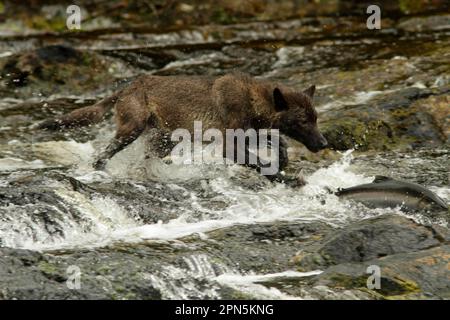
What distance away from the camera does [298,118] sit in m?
11.5

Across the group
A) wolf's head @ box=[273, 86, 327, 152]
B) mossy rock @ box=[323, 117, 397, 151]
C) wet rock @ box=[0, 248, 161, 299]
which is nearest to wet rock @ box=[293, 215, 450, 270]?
wet rock @ box=[0, 248, 161, 299]

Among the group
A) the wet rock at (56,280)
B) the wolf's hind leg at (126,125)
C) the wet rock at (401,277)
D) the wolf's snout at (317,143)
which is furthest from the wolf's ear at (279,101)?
the wet rock at (56,280)

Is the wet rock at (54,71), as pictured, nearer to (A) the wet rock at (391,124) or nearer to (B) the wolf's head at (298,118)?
(A) the wet rock at (391,124)

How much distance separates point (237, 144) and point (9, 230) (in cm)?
379

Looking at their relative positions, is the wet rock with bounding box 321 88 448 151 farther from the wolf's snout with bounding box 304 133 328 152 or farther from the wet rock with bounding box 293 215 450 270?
the wet rock with bounding box 293 215 450 270

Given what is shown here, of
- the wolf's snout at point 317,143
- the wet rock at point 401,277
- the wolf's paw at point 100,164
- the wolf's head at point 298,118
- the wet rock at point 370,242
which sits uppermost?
the wolf's head at point 298,118

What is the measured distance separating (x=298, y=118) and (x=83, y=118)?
9.72ft

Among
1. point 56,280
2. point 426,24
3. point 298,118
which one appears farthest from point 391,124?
point 426,24

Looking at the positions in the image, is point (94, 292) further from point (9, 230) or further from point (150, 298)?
point (9, 230)

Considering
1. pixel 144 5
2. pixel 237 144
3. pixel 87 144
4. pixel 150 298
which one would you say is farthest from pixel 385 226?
pixel 144 5

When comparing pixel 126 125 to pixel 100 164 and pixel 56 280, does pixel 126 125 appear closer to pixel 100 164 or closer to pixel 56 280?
pixel 100 164

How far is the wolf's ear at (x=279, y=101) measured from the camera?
11117mm

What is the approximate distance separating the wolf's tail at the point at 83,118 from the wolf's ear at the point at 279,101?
89.7 inches

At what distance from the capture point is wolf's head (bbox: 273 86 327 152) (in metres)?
11.4
